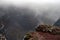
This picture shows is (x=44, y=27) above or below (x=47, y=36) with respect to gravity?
above

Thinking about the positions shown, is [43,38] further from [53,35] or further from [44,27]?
[44,27]

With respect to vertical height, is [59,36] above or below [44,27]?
below

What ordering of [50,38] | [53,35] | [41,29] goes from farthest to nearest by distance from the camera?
[41,29]
[53,35]
[50,38]

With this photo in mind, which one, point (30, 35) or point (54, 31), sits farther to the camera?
point (54, 31)

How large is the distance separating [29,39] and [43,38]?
3.47 m

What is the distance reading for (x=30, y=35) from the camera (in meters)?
45.3

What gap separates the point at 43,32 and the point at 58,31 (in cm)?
408

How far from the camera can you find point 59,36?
4450 cm

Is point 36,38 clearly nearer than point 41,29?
Yes

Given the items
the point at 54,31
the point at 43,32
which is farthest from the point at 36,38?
the point at 54,31

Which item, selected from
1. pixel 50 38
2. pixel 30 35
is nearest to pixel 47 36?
pixel 50 38

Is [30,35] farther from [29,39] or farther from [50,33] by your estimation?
[50,33]

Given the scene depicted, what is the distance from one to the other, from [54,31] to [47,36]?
17.2 feet

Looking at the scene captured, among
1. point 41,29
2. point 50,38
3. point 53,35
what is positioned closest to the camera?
point 50,38
